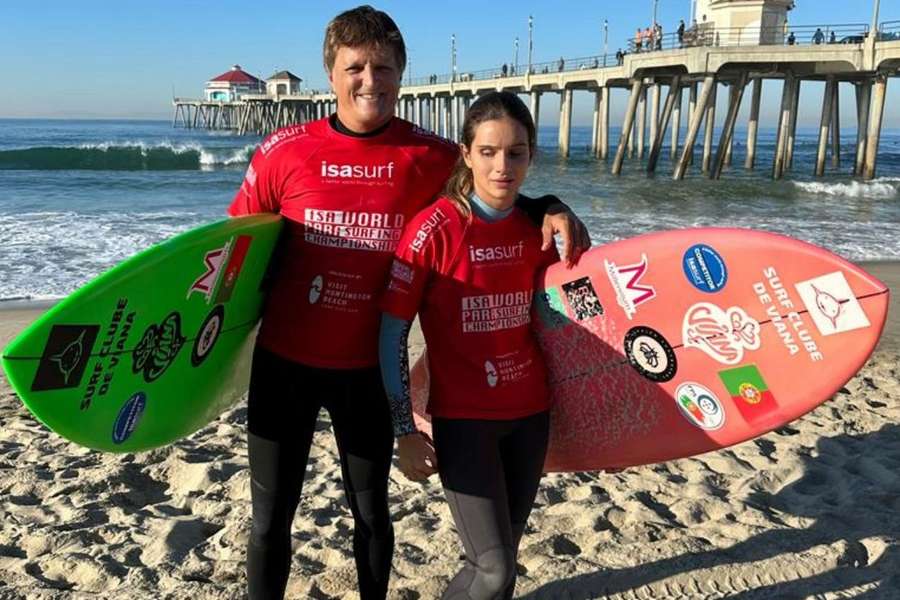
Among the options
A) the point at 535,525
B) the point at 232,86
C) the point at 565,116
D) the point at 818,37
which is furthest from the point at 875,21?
the point at 232,86

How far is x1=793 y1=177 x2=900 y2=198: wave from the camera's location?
57.6 ft

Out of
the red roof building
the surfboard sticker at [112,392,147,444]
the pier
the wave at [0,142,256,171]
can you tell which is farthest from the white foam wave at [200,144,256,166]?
the red roof building

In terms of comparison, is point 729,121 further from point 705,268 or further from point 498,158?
point 498,158

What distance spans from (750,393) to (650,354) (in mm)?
295

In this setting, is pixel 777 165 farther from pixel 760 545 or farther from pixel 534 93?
pixel 760 545

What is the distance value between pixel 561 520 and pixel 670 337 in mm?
996

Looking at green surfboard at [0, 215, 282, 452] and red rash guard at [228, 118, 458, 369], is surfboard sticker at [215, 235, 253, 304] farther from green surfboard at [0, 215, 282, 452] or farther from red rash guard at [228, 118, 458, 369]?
red rash guard at [228, 118, 458, 369]

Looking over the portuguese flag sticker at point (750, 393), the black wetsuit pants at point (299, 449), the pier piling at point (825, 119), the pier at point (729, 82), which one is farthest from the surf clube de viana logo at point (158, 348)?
the pier piling at point (825, 119)

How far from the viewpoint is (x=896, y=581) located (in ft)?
8.06

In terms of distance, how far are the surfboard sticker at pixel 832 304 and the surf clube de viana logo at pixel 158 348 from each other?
1.69 m

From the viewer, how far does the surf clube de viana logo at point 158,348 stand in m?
2.02

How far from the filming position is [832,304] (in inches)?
80.4

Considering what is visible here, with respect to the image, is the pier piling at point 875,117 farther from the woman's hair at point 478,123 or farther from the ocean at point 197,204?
the woman's hair at point 478,123

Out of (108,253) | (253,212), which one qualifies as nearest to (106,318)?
(253,212)
